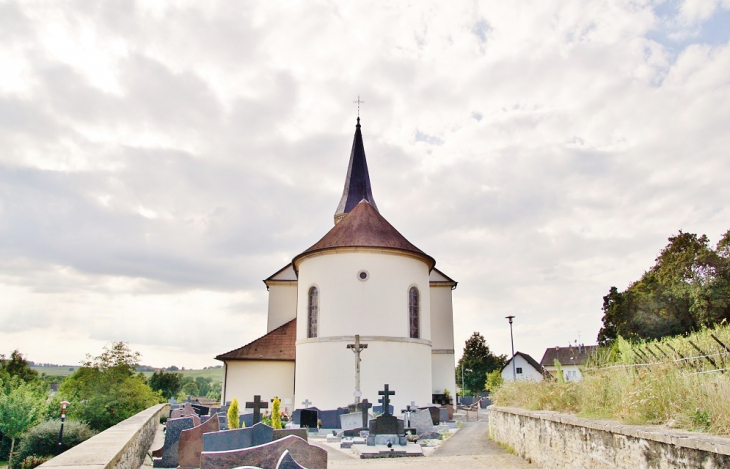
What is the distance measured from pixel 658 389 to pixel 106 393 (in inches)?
1078

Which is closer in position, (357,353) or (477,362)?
(357,353)

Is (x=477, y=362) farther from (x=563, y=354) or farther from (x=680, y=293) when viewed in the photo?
(x=680, y=293)

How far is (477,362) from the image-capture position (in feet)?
219

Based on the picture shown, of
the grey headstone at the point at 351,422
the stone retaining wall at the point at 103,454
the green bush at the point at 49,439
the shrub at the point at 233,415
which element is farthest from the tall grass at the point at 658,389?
the green bush at the point at 49,439

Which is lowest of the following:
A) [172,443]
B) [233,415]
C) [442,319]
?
[172,443]

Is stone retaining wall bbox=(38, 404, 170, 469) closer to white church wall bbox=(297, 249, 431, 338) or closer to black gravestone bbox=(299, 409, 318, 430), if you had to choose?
black gravestone bbox=(299, 409, 318, 430)

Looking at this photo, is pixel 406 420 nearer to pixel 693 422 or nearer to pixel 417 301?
pixel 417 301

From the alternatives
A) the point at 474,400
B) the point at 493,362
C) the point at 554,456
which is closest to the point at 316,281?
the point at 554,456

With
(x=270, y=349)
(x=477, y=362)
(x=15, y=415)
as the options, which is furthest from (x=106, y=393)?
(x=477, y=362)

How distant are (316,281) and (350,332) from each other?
10.8 ft

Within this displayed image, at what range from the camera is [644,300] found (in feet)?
127

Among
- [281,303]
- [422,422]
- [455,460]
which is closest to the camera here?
[455,460]

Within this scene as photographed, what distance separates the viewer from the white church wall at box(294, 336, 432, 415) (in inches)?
1000

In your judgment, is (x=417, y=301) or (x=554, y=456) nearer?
(x=554, y=456)
